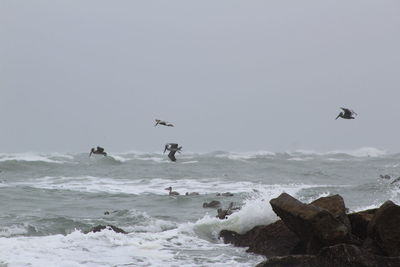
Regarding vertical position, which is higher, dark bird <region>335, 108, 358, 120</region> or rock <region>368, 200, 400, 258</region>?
dark bird <region>335, 108, 358, 120</region>

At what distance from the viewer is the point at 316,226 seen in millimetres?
8820

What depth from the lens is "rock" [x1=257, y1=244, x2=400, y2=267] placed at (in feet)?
26.8

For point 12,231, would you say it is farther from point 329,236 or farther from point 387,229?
point 387,229

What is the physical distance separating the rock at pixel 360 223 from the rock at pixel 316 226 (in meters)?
0.62

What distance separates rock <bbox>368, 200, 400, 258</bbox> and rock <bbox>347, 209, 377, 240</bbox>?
58 centimetres

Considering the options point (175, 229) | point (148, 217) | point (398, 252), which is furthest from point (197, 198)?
point (398, 252)

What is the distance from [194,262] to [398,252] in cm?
317

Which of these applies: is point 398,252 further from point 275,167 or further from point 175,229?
point 275,167

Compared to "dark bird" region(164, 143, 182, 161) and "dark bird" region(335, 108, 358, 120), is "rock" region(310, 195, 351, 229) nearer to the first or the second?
"dark bird" region(335, 108, 358, 120)

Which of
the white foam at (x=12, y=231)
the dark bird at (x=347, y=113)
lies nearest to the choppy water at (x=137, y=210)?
the white foam at (x=12, y=231)

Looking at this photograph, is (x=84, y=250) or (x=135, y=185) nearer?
(x=84, y=250)

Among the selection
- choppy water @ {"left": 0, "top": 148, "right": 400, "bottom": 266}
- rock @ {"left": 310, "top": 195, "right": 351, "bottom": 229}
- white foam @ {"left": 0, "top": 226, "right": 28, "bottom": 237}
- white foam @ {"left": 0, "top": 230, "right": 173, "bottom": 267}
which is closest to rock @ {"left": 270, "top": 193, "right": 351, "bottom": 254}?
rock @ {"left": 310, "top": 195, "right": 351, "bottom": 229}

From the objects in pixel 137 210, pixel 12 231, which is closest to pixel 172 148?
pixel 137 210

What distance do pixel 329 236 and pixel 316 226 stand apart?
0.23 metres
